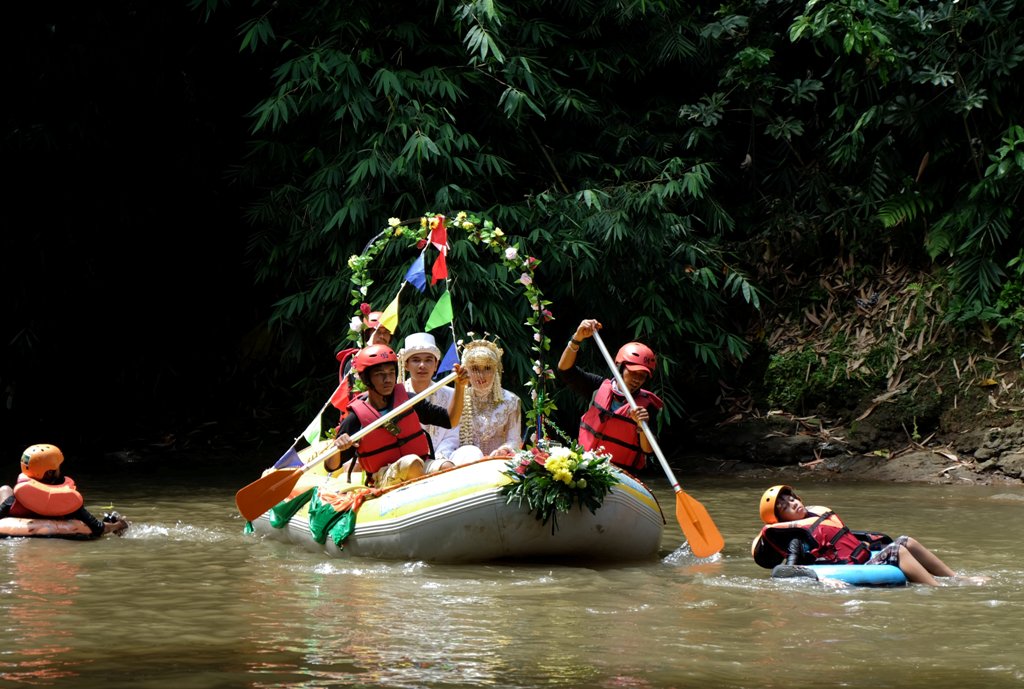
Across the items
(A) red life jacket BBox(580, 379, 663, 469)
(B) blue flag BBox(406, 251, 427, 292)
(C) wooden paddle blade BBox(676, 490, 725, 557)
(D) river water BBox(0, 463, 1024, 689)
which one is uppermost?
(B) blue flag BBox(406, 251, 427, 292)

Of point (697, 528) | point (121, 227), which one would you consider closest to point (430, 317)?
point (697, 528)

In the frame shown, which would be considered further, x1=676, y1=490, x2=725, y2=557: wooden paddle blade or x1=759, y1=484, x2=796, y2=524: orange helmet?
x1=676, y1=490, x2=725, y2=557: wooden paddle blade

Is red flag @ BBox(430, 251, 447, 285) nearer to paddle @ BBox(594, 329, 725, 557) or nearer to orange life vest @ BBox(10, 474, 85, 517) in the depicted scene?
paddle @ BBox(594, 329, 725, 557)

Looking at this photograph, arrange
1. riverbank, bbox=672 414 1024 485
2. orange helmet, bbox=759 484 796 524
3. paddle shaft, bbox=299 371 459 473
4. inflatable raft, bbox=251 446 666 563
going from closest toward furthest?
orange helmet, bbox=759 484 796 524
inflatable raft, bbox=251 446 666 563
paddle shaft, bbox=299 371 459 473
riverbank, bbox=672 414 1024 485

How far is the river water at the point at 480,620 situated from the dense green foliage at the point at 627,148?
10.6 feet

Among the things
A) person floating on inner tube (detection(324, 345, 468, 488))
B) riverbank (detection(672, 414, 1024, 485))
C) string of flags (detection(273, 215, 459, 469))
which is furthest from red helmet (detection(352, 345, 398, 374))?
riverbank (detection(672, 414, 1024, 485))

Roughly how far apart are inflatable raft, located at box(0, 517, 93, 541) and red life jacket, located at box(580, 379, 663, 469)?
3.08 meters

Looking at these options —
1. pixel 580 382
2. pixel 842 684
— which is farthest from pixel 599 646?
pixel 580 382

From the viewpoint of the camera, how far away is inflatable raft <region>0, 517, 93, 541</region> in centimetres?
840

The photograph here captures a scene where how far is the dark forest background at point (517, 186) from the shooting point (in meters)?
11.3

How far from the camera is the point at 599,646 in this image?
5480 millimetres

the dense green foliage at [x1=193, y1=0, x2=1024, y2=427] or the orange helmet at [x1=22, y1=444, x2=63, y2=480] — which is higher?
the dense green foliage at [x1=193, y1=0, x2=1024, y2=427]

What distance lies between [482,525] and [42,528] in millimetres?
2835

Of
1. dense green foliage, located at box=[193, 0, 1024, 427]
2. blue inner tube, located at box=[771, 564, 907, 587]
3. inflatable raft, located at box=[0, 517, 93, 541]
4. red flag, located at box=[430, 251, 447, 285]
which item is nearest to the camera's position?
blue inner tube, located at box=[771, 564, 907, 587]
